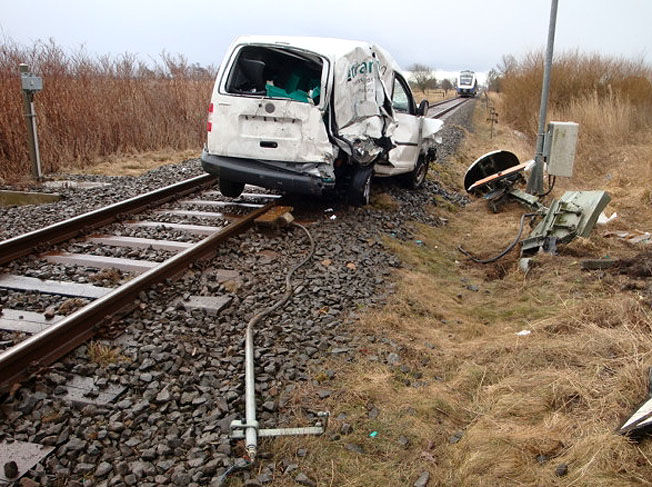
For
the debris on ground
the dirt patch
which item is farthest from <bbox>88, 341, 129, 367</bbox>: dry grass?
the debris on ground

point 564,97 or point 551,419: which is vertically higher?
point 564,97

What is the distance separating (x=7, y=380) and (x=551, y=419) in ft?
10.7

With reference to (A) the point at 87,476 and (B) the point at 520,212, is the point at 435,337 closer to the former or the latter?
(A) the point at 87,476

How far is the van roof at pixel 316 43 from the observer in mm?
7301

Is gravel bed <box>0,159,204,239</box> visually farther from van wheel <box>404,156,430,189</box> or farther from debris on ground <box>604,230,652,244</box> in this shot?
debris on ground <box>604,230,652,244</box>

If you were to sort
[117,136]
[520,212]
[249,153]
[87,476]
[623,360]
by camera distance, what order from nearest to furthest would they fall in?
[87,476], [623,360], [249,153], [520,212], [117,136]

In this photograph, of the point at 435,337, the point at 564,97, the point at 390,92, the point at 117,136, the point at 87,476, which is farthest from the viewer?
the point at 564,97

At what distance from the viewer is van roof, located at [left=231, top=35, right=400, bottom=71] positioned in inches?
287

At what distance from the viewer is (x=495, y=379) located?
13.1 feet

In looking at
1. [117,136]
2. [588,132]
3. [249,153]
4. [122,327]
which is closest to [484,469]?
[122,327]

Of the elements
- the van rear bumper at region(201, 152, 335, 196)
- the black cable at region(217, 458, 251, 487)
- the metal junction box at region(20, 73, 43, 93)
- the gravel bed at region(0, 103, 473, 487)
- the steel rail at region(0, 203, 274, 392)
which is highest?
the metal junction box at region(20, 73, 43, 93)

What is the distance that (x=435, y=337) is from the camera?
4.86 meters

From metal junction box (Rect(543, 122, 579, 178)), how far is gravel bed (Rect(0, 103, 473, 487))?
5321mm

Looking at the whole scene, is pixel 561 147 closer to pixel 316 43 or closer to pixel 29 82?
pixel 316 43
